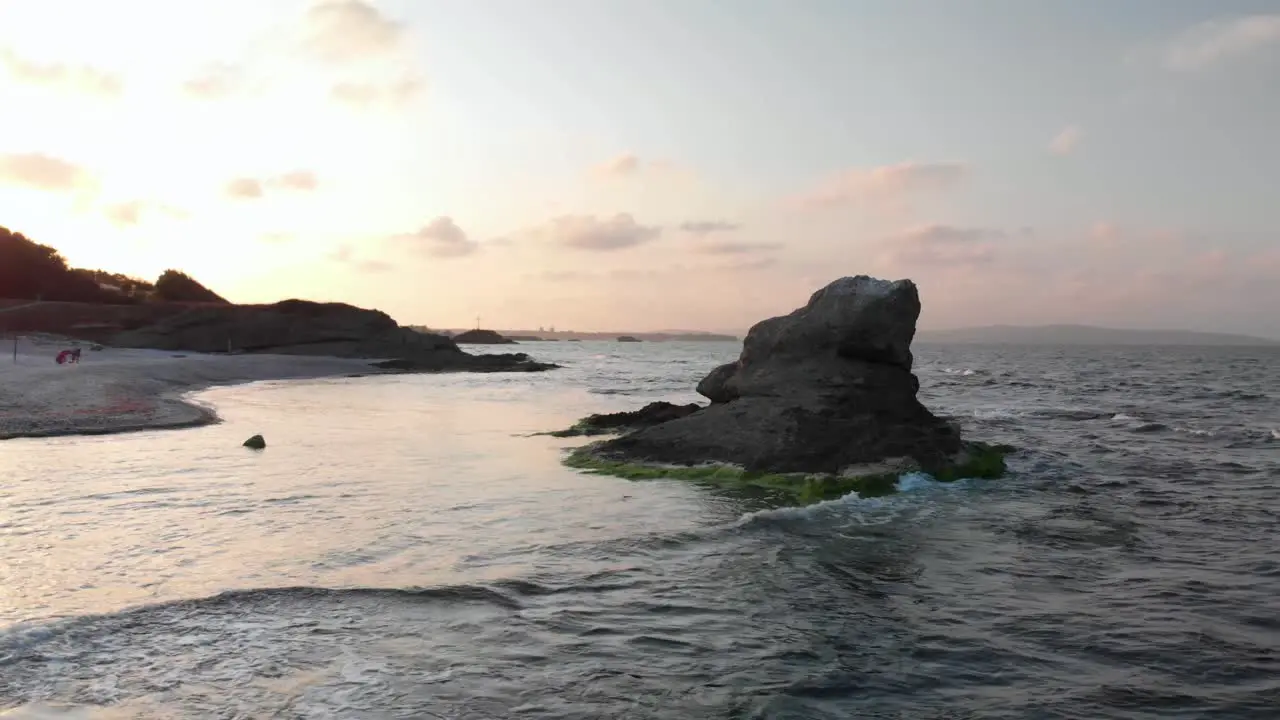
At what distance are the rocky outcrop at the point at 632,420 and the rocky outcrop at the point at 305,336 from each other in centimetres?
4561

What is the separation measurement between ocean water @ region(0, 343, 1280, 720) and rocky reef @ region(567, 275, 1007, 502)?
1212mm

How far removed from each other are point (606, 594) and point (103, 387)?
96.5ft

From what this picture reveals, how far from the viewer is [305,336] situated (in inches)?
2923

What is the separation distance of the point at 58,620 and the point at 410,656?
3570 mm

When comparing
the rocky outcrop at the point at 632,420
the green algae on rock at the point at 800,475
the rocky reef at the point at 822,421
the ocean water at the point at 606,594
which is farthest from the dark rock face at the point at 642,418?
the ocean water at the point at 606,594

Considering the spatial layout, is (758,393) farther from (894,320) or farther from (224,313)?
(224,313)

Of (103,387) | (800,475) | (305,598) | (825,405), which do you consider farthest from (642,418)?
(103,387)

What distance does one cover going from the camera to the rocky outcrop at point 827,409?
17.7m

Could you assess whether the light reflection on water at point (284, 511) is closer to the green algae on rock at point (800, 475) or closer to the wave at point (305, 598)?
the wave at point (305, 598)

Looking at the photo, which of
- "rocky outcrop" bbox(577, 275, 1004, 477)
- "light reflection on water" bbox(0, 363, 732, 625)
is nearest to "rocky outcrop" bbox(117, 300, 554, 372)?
"light reflection on water" bbox(0, 363, 732, 625)

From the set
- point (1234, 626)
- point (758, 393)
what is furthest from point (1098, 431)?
point (1234, 626)

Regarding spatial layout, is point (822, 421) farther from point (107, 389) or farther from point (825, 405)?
point (107, 389)

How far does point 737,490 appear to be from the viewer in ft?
54.1

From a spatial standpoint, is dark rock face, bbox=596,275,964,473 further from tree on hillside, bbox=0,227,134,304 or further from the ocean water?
tree on hillside, bbox=0,227,134,304
